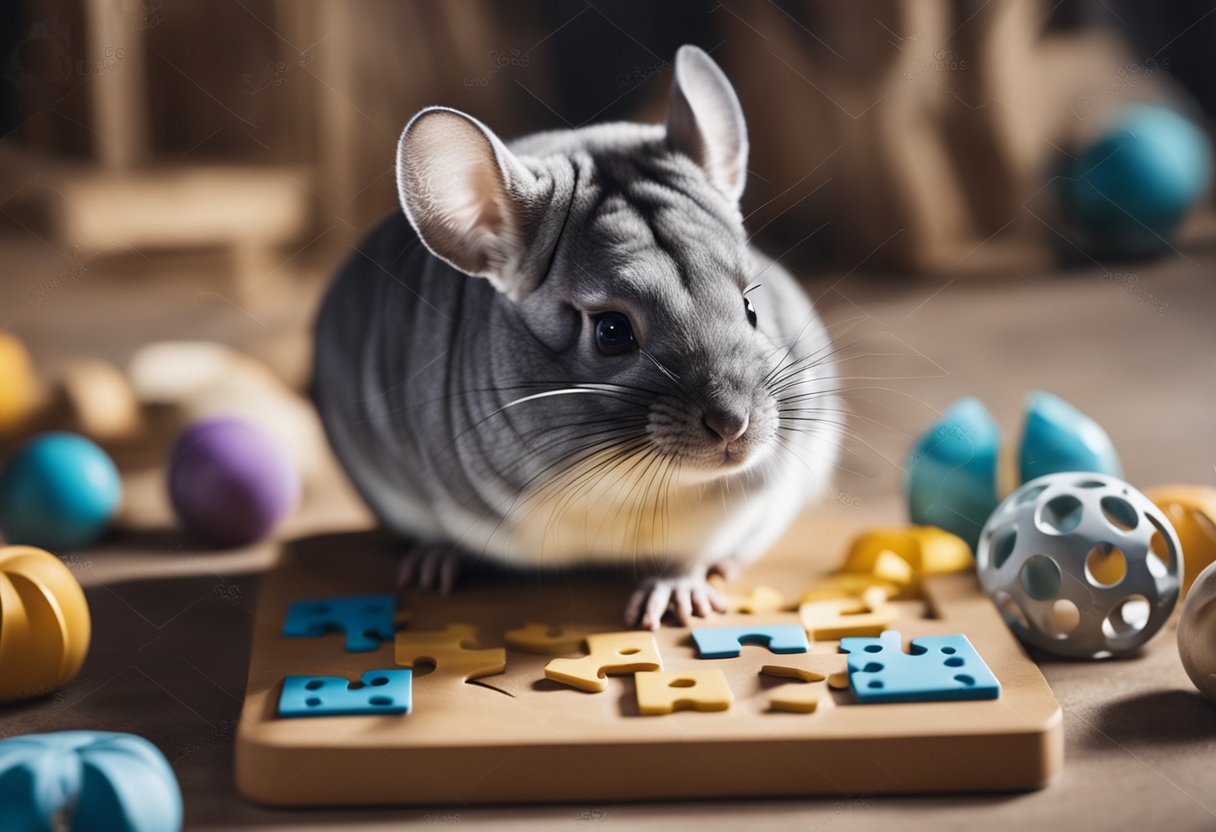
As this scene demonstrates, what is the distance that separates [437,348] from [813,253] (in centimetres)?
366

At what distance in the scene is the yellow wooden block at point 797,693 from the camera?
7.66 feet

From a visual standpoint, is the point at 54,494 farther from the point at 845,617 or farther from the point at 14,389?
the point at 845,617

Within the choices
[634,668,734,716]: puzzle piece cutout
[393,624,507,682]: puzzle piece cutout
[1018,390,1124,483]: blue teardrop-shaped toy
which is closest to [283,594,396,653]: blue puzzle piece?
[393,624,507,682]: puzzle piece cutout

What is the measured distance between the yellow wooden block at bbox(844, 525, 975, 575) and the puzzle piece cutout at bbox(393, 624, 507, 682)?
0.88 meters

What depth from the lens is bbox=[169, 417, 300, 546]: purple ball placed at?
3436 millimetres

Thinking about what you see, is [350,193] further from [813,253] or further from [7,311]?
[813,253]

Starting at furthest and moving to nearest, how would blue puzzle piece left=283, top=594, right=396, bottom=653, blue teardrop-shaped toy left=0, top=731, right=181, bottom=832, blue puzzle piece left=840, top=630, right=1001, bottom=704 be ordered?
blue puzzle piece left=283, top=594, right=396, bottom=653 → blue puzzle piece left=840, top=630, right=1001, bottom=704 → blue teardrop-shaped toy left=0, top=731, right=181, bottom=832

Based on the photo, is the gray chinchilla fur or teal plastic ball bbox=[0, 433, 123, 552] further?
teal plastic ball bbox=[0, 433, 123, 552]

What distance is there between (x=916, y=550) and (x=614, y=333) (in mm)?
896

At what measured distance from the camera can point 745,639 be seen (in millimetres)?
2674

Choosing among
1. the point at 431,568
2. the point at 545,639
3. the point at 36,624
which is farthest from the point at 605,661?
the point at 36,624

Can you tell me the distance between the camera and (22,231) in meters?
7.66

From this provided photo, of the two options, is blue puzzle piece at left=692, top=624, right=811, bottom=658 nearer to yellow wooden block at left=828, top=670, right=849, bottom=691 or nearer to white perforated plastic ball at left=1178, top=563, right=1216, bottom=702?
yellow wooden block at left=828, top=670, right=849, bottom=691

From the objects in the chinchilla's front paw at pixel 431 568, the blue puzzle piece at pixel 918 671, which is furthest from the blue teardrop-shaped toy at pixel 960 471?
the chinchilla's front paw at pixel 431 568
